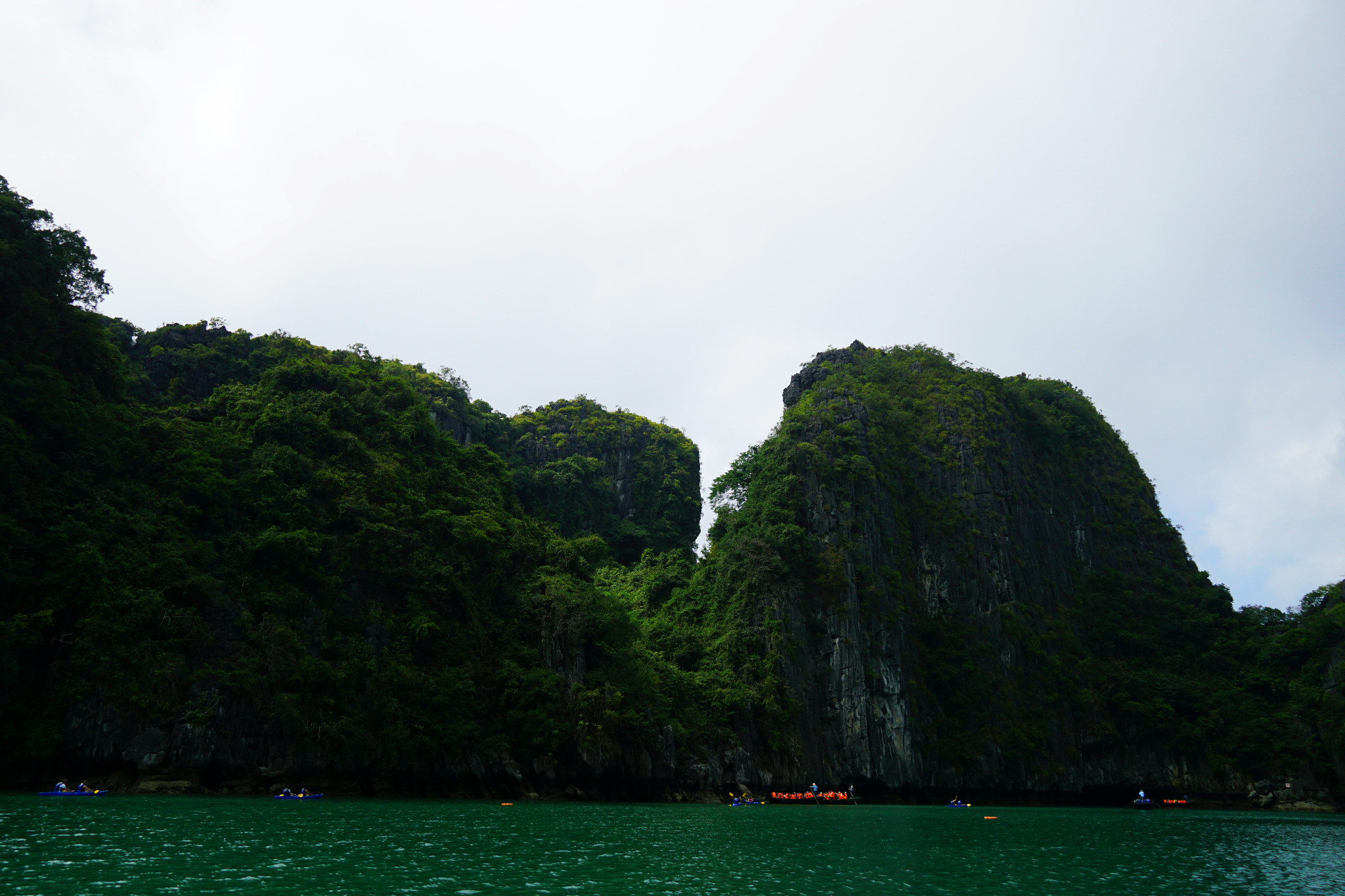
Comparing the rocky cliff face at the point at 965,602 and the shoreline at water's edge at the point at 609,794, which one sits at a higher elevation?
the rocky cliff face at the point at 965,602

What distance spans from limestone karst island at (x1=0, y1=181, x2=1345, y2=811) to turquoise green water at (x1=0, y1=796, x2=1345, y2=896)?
18.0 ft

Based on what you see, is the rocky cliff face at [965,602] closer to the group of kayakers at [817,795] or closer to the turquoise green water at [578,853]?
the group of kayakers at [817,795]

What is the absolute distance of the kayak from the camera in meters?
26.4

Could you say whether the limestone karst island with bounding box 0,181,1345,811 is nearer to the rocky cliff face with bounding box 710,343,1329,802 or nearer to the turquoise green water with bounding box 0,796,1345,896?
the rocky cliff face with bounding box 710,343,1329,802

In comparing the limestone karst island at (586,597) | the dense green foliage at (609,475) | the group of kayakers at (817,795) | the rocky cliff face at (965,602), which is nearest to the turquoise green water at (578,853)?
the limestone karst island at (586,597)

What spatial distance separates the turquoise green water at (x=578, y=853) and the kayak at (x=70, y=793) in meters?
0.84

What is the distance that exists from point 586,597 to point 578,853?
26.7 metres

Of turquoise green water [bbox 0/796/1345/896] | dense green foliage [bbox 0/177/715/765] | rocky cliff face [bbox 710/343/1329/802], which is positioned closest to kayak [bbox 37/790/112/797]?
turquoise green water [bbox 0/796/1345/896]

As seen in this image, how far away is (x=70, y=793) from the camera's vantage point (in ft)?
87.0

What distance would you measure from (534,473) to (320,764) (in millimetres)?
41491

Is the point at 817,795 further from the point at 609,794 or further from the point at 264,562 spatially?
the point at 264,562

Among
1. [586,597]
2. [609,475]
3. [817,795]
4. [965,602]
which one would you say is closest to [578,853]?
[586,597]

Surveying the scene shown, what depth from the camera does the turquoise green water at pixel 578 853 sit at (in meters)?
14.5

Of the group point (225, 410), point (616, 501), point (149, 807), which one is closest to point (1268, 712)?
point (616, 501)
